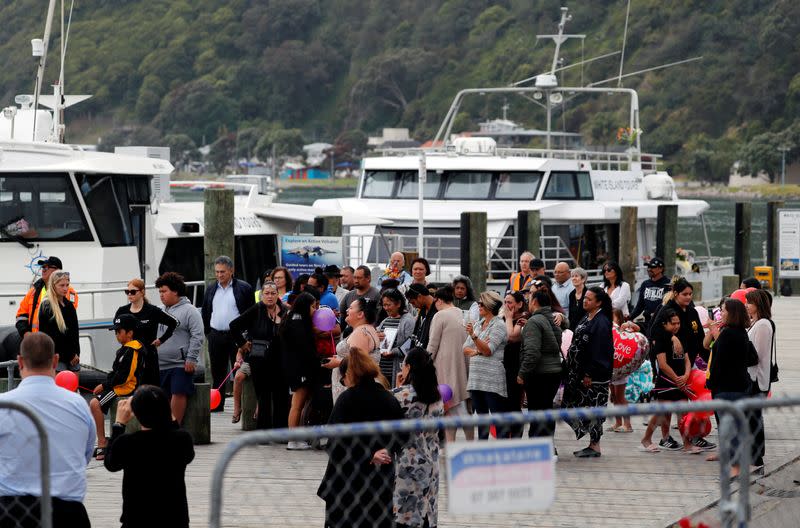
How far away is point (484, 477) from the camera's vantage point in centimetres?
486

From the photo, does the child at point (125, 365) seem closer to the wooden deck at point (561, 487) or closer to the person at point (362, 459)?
the wooden deck at point (561, 487)

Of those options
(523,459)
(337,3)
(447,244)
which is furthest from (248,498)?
(337,3)

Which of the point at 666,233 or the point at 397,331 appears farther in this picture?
the point at 666,233

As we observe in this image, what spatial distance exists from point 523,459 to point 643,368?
674cm

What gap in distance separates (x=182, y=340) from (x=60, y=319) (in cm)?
99

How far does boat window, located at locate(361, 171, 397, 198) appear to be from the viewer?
24.7 meters

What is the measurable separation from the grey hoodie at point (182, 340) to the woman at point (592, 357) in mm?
3052

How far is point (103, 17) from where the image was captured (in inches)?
3807

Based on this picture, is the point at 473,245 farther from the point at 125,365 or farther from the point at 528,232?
the point at 125,365

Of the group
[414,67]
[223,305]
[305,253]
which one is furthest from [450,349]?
[414,67]

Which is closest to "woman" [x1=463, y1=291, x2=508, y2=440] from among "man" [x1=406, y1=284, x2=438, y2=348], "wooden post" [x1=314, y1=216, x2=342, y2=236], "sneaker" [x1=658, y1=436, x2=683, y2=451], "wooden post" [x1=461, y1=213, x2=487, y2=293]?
"man" [x1=406, y1=284, x2=438, y2=348]

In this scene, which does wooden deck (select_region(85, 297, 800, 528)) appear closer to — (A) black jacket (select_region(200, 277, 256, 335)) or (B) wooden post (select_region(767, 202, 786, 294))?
(A) black jacket (select_region(200, 277, 256, 335))

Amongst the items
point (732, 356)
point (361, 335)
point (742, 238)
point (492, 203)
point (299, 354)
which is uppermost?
point (492, 203)

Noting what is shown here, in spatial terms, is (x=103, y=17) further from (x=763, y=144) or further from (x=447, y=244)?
(x=447, y=244)
